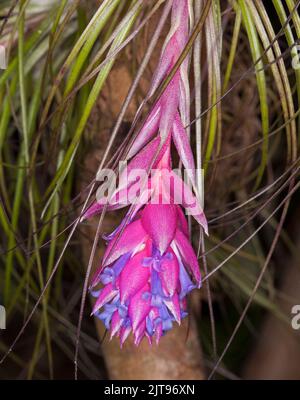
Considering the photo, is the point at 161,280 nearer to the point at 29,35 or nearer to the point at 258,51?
the point at 258,51

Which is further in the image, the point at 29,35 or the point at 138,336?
the point at 29,35

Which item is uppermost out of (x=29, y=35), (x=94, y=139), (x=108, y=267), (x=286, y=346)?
(x=29, y=35)

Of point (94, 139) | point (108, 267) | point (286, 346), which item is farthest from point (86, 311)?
point (108, 267)

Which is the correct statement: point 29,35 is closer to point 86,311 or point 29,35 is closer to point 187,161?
point 187,161

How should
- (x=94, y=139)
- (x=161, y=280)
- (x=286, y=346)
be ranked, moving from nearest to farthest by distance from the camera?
(x=161, y=280) → (x=94, y=139) → (x=286, y=346)

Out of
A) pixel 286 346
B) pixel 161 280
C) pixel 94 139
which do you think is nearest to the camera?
pixel 161 280

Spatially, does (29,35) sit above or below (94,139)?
above

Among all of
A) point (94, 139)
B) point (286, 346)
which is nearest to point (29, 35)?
Answer: point (94, 139)
